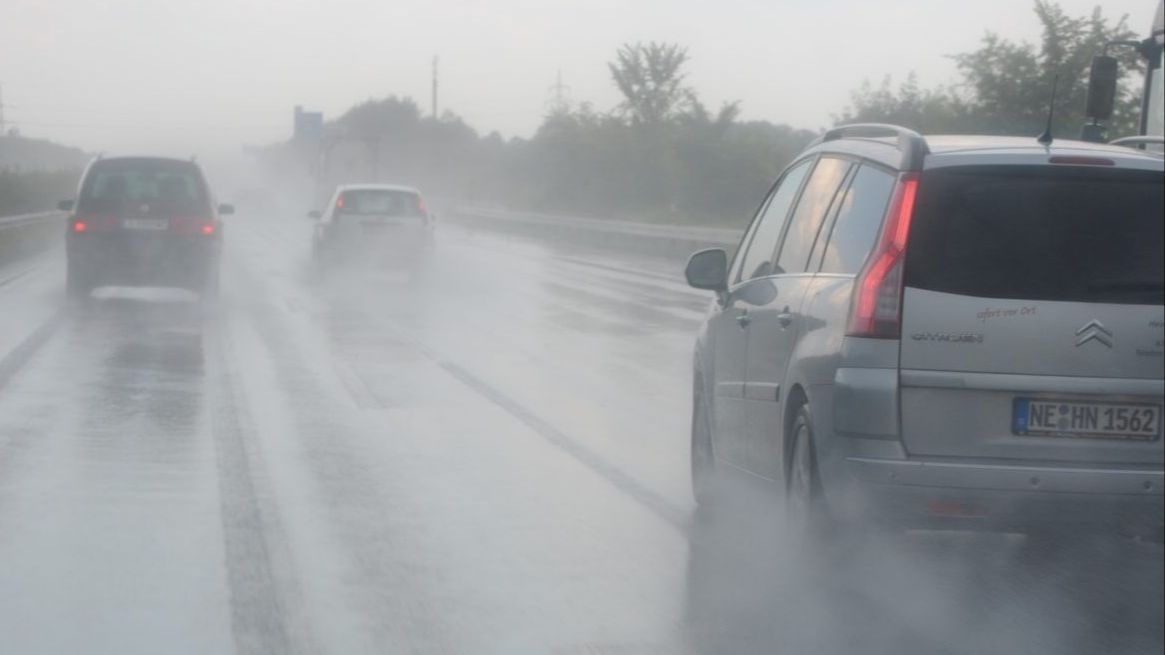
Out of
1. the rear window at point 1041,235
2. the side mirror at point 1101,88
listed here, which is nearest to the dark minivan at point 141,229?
the side mirror at point 1101,88

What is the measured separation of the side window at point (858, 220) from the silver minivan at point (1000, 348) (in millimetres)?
23

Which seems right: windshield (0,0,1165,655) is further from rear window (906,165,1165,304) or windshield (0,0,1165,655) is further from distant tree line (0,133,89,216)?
distant tree line (0,133,89,216)

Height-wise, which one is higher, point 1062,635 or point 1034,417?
point 1034,417

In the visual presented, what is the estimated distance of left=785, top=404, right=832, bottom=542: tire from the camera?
243 inches

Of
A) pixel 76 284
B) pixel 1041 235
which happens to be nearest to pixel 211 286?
pixel 76 284

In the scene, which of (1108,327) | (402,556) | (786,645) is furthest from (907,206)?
(402,556)

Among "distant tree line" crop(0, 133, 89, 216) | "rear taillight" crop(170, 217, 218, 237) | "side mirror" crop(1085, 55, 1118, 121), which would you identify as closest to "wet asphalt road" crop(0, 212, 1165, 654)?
"side mirror" crop(1085, 55, 1118, 121)

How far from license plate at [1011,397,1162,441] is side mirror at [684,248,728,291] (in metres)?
2.38

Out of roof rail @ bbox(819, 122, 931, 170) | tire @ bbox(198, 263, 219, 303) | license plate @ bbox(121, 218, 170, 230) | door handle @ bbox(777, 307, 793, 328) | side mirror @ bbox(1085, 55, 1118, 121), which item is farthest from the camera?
tire @ bbox(198, 263, 219, 303)

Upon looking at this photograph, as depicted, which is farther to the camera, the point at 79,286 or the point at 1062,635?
the point at 79,286

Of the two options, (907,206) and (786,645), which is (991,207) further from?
(786,645)

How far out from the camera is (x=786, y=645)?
5.83 meters

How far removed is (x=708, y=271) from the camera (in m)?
7.89

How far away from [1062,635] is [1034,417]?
833 mm
